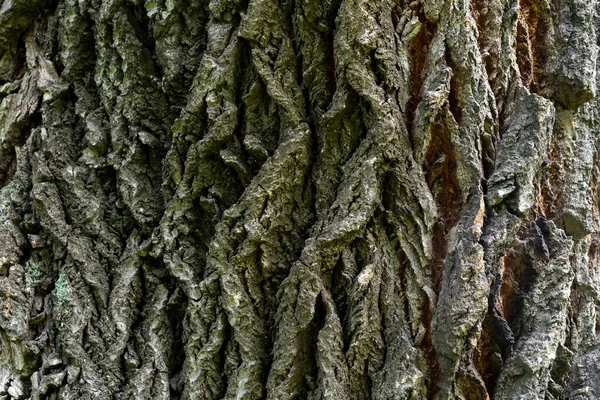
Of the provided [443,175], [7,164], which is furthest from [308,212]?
[7,164]

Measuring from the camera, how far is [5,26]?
161cm

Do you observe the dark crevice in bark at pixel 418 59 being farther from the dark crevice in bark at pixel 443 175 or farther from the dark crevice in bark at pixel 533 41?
the dark crevice in bark at pixel 533 41

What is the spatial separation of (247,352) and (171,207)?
13.4 inches

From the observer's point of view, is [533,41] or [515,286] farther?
[533,41]

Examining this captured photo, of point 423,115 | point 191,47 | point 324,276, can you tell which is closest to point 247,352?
point 324,276

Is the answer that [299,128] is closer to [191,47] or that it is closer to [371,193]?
[371,193]

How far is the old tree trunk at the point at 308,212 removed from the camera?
3.79 feet

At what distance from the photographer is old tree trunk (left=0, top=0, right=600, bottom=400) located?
116 centimetres

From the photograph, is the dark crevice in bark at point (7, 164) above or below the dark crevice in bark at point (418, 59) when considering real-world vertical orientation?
below

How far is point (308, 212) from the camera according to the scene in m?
1.25

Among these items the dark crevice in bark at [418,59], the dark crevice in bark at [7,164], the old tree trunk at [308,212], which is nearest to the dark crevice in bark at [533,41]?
the old tree trunk at [308,212]

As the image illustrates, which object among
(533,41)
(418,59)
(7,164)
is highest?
(533,41)

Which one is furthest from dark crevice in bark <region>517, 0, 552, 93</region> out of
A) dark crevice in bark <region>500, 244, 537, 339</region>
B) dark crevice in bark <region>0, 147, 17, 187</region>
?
dark crevice in bark <region>0, 147, 17, 187</region>

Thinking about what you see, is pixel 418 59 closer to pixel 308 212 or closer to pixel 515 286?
pixel 308 212
